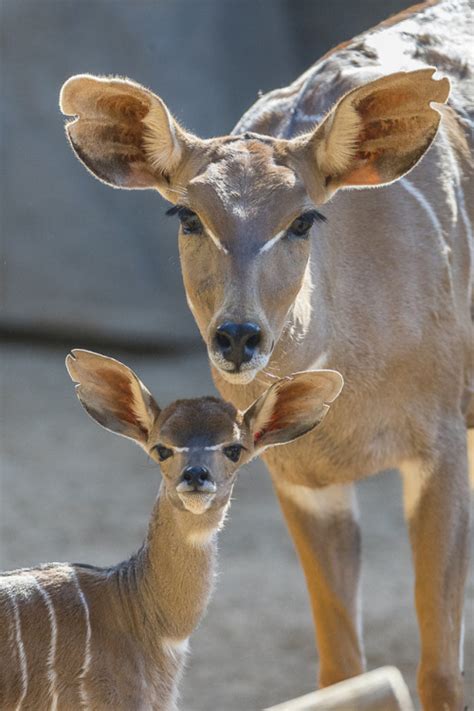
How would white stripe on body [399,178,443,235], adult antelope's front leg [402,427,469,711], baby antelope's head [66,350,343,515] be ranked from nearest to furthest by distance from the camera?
baby antelope's head [66,350,343,515]
adult antelope's front leg [402,427,469,711]
white stripe on body [399,178,443,235]

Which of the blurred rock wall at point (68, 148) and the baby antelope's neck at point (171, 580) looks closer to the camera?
the baby antelope's neck at point (171, 580)

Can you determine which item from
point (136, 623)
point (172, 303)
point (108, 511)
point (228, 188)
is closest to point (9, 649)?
point (136, 623)

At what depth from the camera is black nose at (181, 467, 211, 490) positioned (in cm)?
339

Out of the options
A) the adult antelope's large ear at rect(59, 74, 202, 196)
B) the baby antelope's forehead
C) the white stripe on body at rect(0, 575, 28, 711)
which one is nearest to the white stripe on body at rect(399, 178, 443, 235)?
the adult antelope's large ear at rect(59, 74, 202, 196)

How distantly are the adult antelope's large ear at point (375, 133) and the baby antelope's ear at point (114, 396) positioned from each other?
73cm

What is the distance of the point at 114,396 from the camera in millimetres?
3760

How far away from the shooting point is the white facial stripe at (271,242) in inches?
146

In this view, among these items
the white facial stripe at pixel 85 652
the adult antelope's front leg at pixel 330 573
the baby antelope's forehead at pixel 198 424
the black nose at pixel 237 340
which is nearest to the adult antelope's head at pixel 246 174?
the black nose at pixel 237 340

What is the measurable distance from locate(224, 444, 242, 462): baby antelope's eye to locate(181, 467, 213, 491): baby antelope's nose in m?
0.13

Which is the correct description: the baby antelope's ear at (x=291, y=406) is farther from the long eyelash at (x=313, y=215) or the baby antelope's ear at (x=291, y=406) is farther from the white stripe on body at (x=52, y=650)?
the white stripe on body at (x=52, y=650)

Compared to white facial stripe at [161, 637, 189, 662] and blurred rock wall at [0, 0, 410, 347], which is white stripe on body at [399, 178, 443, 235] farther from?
blurred rock wall at [0, 0, 410, 347]

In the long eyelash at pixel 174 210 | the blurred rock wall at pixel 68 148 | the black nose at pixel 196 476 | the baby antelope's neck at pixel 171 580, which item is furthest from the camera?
the blurred rock wall at pixel 68 148

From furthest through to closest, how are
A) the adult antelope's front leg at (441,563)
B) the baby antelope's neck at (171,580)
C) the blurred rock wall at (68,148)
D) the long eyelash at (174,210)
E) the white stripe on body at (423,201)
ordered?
the blurred rock wall at (68,148)
the white stripe on body at (423,201)
the adult antelope's front leg at (441,563)
the long eyelash at (174,210)
the baby antelope's neck at (171,580)

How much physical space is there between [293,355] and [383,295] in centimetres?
51
